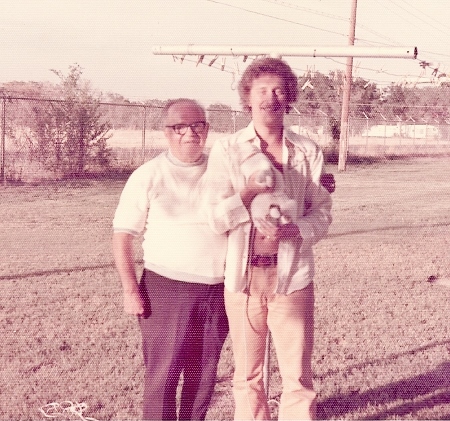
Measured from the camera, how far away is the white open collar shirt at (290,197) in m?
2.43

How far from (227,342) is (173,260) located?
2349 millimetres

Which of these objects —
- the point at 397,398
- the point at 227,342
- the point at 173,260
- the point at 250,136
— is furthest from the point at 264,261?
the point at 227,342

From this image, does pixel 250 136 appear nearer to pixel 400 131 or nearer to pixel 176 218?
pixel 176 218

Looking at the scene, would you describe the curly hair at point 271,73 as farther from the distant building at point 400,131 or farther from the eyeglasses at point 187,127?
the distant building at point 400,131

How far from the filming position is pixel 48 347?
454 cm

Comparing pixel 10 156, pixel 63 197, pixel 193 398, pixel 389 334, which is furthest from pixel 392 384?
pixel 10 156

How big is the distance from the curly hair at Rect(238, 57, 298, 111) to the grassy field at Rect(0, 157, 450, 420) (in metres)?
1.83

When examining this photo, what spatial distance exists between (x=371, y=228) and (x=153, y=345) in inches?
319

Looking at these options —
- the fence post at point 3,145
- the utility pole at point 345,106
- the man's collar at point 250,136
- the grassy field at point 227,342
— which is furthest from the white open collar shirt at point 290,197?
the utility pole at point 345,106

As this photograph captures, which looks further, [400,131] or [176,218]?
[400,131]

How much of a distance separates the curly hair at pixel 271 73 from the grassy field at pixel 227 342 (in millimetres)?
1831

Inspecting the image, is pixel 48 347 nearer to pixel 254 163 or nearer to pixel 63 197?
pixel 254 163

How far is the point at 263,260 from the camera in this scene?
8.27 feet

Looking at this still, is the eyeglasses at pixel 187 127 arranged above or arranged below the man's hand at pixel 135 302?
above
